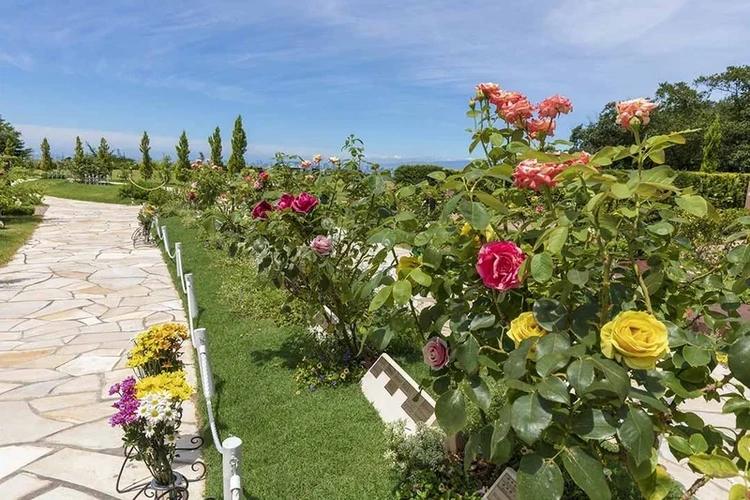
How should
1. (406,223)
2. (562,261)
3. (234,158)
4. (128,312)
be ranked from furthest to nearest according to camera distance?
(234,158) < (128,312) < (406,223) < (562,261)

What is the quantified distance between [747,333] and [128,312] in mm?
5931

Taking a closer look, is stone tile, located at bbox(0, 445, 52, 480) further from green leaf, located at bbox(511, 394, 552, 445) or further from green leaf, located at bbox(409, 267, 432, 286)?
green leaf, located at bbox(511, 394, 552, 445)

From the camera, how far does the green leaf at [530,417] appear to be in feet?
3.22

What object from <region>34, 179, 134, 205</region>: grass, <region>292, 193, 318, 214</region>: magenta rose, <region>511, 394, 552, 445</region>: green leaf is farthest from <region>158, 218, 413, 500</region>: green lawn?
<region>34, 179, 134, 205</region>: grass

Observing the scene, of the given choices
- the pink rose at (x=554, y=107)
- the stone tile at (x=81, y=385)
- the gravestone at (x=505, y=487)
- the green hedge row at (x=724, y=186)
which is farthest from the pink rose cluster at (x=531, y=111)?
the green hedge row at (x=724, y=186)

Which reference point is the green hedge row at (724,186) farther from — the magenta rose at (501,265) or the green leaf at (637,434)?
the green leaf at (637,434)

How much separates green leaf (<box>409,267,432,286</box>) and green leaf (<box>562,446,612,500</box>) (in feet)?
1.93

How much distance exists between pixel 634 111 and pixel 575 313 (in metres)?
0.58

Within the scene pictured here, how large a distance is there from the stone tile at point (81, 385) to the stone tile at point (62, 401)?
0.27ft

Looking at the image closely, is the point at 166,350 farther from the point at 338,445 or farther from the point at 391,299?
the point at 391,299

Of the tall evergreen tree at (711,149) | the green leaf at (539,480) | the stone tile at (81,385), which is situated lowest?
the stone tile at (81,385)

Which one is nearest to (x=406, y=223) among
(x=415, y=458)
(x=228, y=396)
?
(x=415, y=458)

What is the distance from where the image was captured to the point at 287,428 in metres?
2.94

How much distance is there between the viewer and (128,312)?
562 centimetres
